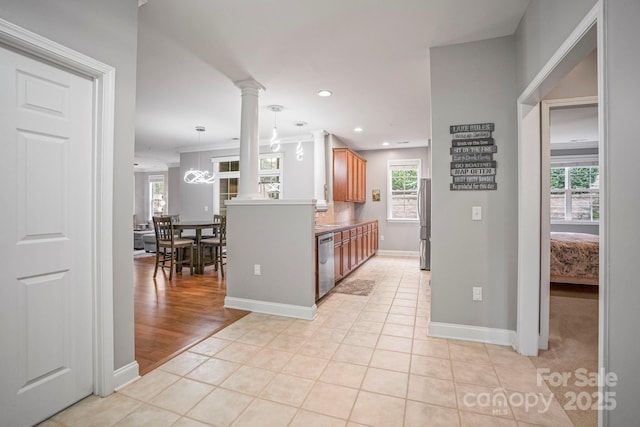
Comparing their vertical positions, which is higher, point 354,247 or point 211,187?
point 211,187

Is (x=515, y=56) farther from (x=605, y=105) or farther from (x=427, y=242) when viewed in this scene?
(x=427, y=242)

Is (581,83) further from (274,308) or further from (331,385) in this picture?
(274,308)

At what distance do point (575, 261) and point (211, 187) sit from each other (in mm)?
7389

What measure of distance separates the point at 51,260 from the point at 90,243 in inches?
8.0

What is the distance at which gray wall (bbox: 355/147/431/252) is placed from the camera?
713 centimetres

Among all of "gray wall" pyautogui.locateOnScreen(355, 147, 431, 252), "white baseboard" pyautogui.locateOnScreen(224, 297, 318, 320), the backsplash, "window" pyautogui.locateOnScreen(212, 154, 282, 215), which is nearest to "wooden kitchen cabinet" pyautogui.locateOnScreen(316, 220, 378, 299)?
"white baseboard" pyautogui.locateOnScreen(224, 297, 318, 320)

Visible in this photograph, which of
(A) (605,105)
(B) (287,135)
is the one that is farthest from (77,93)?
(B) (287,135)

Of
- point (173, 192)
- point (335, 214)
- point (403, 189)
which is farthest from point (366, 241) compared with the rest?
point (173, 192)

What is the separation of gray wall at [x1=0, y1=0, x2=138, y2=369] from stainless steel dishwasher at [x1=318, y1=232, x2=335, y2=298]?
1995 millimetres

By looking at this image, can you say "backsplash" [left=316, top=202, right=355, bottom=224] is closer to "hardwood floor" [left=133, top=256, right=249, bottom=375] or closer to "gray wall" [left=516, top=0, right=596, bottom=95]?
"hardwood floor" [left=133, top=256, right=249, bottom=375]

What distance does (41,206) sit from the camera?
158 cm

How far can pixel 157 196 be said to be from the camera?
1169cm

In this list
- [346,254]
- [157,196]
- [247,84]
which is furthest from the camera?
[157,196]

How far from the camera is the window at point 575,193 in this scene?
22.9 feet
